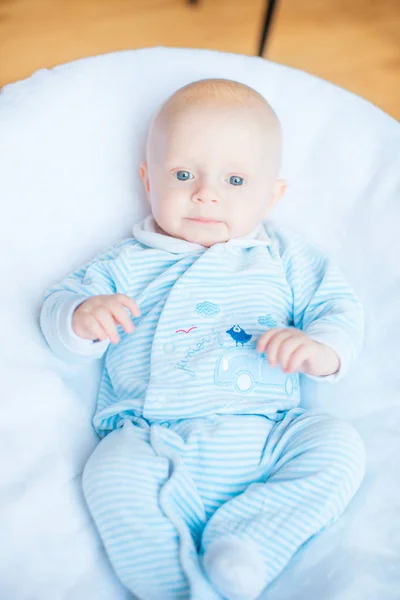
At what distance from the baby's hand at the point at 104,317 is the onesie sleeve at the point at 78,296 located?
2cm

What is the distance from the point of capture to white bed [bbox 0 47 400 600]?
766 millimetres

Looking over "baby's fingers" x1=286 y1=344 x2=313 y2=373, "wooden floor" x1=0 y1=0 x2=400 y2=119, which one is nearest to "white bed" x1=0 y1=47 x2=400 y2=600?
"baby's fingers" x1=286 y1=344 x2=313 y2=373

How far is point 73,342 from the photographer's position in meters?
0.89

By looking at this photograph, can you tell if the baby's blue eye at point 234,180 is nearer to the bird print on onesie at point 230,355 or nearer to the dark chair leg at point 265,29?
the bird print on onesie at point 230,355

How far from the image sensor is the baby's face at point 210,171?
946 mm

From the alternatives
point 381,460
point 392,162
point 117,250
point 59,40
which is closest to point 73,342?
point 117,250

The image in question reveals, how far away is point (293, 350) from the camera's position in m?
0.84

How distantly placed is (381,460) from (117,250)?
48 cm

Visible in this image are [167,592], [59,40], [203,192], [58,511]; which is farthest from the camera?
[59,40]

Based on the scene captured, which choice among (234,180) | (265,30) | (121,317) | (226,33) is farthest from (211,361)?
(226,33)

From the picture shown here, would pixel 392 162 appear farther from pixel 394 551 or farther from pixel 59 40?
pixel 59 40

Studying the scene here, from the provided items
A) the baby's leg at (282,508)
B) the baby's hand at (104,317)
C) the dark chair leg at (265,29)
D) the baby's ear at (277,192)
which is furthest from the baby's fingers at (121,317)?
the dark chair leg at (265,29)

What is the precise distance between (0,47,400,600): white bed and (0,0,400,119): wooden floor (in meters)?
0.83

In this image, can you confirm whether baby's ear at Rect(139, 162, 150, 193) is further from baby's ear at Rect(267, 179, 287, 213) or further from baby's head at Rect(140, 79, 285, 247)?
baby's ear at Rect(267, 179, 287, 213)
